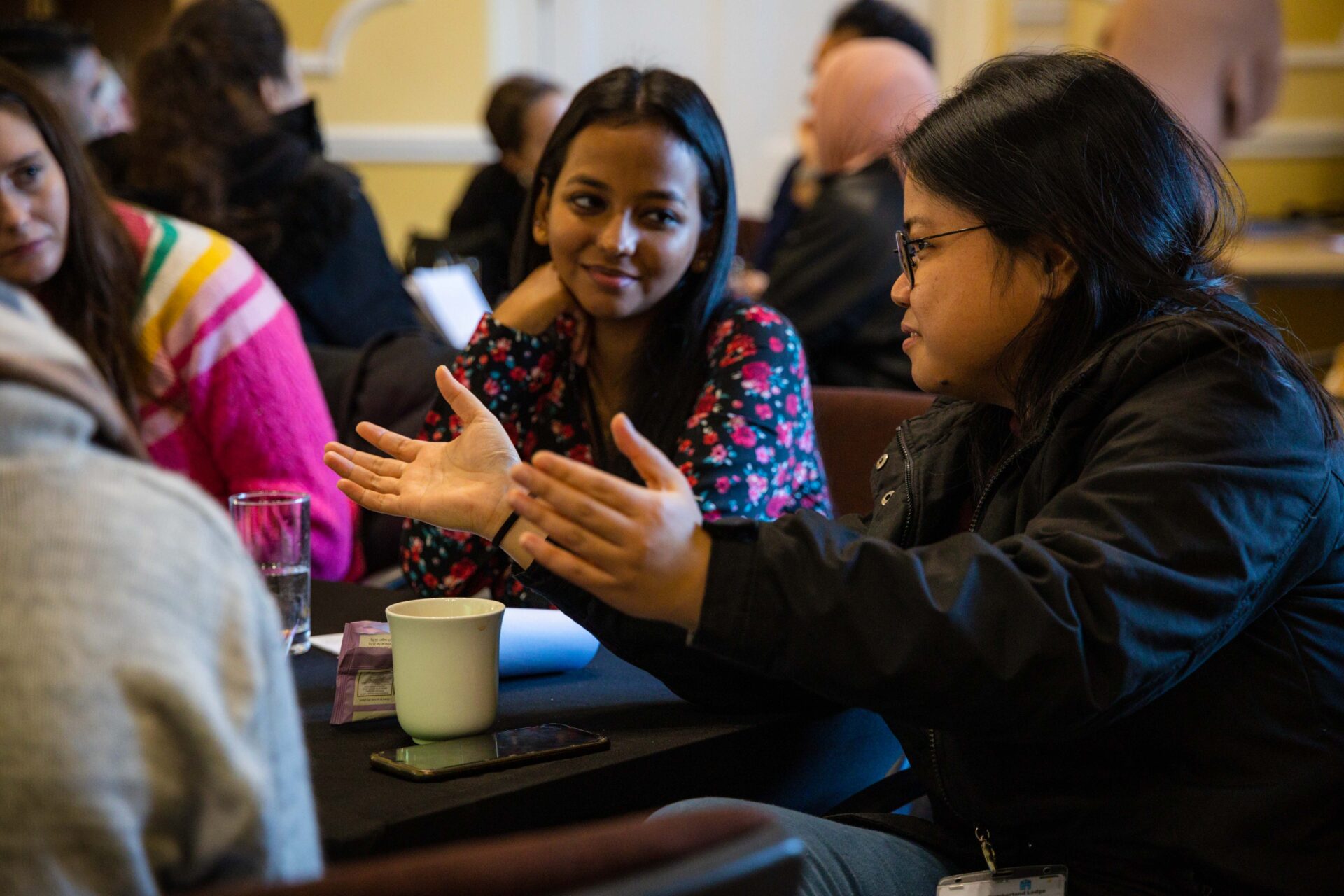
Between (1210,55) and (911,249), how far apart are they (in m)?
2.21

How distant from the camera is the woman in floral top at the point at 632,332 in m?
1.69

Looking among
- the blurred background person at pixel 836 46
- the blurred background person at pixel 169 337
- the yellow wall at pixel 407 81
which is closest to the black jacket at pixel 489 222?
the blurred background person at pixel 836 46

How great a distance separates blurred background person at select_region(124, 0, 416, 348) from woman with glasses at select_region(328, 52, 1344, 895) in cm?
191

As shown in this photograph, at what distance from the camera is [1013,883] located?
1.07 m

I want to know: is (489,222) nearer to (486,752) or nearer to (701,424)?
(701,424)

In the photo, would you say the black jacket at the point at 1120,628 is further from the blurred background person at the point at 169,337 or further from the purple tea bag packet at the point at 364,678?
the blurred background person at the point at 169,337

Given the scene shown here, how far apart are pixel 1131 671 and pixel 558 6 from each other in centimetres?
559

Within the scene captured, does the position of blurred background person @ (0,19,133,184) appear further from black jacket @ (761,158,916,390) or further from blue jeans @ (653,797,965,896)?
blue jeans @ (653,797,965,896)

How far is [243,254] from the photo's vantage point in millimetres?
2256

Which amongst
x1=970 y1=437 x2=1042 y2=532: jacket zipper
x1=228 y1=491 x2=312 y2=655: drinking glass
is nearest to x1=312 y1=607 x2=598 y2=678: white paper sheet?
x1=228 y1=491 x2=312 y2=655: drinking glass

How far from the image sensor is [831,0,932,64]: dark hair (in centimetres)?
398

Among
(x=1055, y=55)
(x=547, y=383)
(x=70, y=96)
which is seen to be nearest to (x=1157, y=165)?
(x=1055, y=55)

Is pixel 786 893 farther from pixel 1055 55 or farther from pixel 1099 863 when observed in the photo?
pixel 1055 55

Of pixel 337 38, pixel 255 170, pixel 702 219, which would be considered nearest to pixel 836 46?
pixel 255 170
